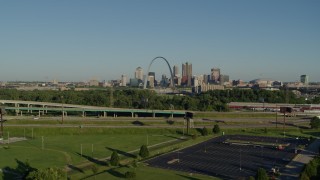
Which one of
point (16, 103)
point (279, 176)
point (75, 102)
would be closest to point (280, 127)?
point (279, 176)

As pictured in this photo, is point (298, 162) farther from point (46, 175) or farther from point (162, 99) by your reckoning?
point (162, 99)

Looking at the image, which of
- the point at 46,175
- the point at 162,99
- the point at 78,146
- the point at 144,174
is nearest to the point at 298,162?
the point at 144,174

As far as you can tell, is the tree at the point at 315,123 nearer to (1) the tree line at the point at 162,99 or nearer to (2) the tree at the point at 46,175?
(1) the tree line at the point at 162,99

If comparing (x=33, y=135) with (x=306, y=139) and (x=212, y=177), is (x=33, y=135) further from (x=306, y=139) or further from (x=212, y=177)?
(x=306, y=139)

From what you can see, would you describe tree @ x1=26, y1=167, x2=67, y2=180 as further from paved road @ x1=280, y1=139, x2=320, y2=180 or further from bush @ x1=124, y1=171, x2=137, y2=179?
paved road @ x1=280, y1=139, x2=320, y2=180

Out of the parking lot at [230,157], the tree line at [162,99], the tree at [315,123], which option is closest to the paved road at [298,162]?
the parking lot at [230,157]

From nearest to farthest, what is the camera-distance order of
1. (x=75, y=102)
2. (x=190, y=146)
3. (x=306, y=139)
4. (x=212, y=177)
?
(x=212, y=177) < (x=190, y=146) < (x=306, y=139) < (x=75, y=102)
